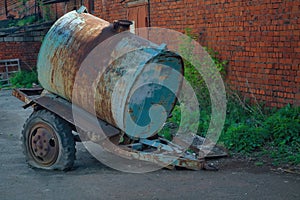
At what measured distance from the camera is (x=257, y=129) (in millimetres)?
6352

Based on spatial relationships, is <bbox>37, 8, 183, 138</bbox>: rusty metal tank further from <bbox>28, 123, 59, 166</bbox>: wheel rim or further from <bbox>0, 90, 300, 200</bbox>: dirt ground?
<bbox>0, 90, 300, 200</bbox>: dirt ground

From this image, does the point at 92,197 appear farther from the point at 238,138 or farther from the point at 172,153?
the point at 238,138

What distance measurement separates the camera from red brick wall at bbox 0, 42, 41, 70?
1712 cm

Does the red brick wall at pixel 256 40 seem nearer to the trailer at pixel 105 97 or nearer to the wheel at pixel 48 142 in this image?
the trailer at pixel 105 97

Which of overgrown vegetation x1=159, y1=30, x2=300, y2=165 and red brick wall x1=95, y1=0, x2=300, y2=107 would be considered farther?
red brick wall x1=95, y1=0, x2=300, y2=107

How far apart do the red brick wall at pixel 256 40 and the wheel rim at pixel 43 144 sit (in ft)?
12.7

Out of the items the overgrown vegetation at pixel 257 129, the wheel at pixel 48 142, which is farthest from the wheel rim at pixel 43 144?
the overgrown vegetation at pixel 257 129

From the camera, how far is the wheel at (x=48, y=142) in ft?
17.2

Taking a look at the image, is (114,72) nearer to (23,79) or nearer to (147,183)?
(147,183)

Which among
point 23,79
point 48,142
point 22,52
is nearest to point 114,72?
point 48,142

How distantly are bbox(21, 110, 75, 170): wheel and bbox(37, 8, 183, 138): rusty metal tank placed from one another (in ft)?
1.40

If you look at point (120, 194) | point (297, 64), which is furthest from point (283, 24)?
point (120, 194)

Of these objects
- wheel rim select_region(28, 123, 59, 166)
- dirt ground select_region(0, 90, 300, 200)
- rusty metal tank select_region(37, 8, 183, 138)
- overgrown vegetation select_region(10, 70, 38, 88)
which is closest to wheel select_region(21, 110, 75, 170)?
wheel rim select_region(28, 123, 59, 166)


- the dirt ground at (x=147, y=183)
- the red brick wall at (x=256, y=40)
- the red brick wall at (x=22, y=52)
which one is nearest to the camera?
the dirt ground at (x=147, y=183)
